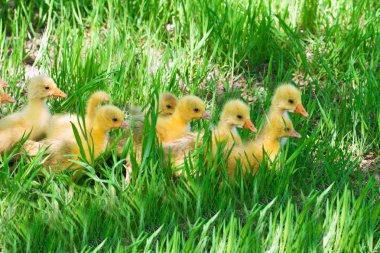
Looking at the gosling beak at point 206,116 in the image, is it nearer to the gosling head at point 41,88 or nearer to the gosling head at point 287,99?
the gosling head at point 287,99

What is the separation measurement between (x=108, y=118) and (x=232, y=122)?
0.63 m

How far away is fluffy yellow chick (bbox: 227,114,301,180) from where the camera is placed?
443 centimetres

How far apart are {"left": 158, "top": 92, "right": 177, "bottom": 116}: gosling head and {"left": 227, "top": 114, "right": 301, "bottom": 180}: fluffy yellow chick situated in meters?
0.53

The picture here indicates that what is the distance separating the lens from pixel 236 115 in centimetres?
456

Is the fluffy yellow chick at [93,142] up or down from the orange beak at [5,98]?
down

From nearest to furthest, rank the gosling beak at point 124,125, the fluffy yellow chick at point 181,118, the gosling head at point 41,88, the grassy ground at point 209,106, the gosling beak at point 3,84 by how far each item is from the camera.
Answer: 1. the grassy ground at point 209,106
2. the gosling beak at point 124,125
3. the fluffy yellow chick at point 181,118
4. the gosling head at point 41,88
5. the gosling beak at point 3,84

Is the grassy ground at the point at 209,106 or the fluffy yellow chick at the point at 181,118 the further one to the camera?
the fluffy yellow chick at the point at 181,118

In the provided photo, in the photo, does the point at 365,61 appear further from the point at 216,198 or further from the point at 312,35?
the point at 216,198

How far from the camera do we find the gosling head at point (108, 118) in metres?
4.47

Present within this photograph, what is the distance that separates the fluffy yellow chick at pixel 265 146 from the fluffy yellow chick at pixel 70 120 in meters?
0.78

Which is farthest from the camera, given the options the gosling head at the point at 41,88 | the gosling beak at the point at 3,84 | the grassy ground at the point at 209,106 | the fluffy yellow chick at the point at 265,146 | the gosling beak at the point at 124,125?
the gosling beak at the point at 3,84

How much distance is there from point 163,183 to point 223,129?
491 mm

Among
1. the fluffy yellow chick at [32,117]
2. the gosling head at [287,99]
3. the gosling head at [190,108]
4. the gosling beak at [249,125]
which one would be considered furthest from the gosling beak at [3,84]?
the gosling head at [287,99]

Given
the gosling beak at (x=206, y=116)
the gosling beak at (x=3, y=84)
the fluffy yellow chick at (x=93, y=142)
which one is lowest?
the fluffy yellow chick at (x=93, y=142)
